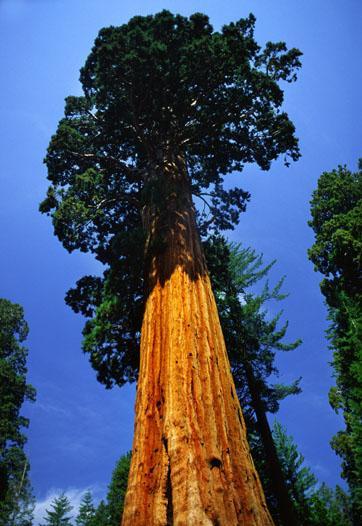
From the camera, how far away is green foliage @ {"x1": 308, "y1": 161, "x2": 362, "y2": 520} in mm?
11953

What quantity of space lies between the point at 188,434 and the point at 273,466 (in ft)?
29.2

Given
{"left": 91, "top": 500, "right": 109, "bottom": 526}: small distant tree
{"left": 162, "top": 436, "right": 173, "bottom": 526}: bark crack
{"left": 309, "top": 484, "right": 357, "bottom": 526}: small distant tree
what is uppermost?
{"left": 91, "top": 500, "right": 109, "bottom": 526}: small distant tree

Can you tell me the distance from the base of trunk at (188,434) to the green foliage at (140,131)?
2.36 metres

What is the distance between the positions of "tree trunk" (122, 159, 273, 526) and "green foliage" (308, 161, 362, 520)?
28.5ft

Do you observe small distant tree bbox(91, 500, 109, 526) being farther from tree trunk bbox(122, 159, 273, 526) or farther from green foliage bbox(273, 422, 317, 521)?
tree trunk bbox(122, 159, 273, 526)

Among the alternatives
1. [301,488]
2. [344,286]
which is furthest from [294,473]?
[344,286]

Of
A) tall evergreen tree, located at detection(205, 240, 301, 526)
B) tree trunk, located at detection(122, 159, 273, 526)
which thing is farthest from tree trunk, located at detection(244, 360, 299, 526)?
tree trunk, located at detection(122, 159, 273, 526)

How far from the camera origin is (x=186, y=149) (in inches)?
374

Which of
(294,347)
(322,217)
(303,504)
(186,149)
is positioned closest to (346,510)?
(303,504)

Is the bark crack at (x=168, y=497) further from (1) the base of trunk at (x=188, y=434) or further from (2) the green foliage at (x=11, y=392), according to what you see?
(2) the green foliage at (x=11, y=392)

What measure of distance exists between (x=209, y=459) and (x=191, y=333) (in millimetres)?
1541

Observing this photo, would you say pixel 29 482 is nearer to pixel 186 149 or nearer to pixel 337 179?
pixel 186 149

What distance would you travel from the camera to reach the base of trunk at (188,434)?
296cm

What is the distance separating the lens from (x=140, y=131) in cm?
821
